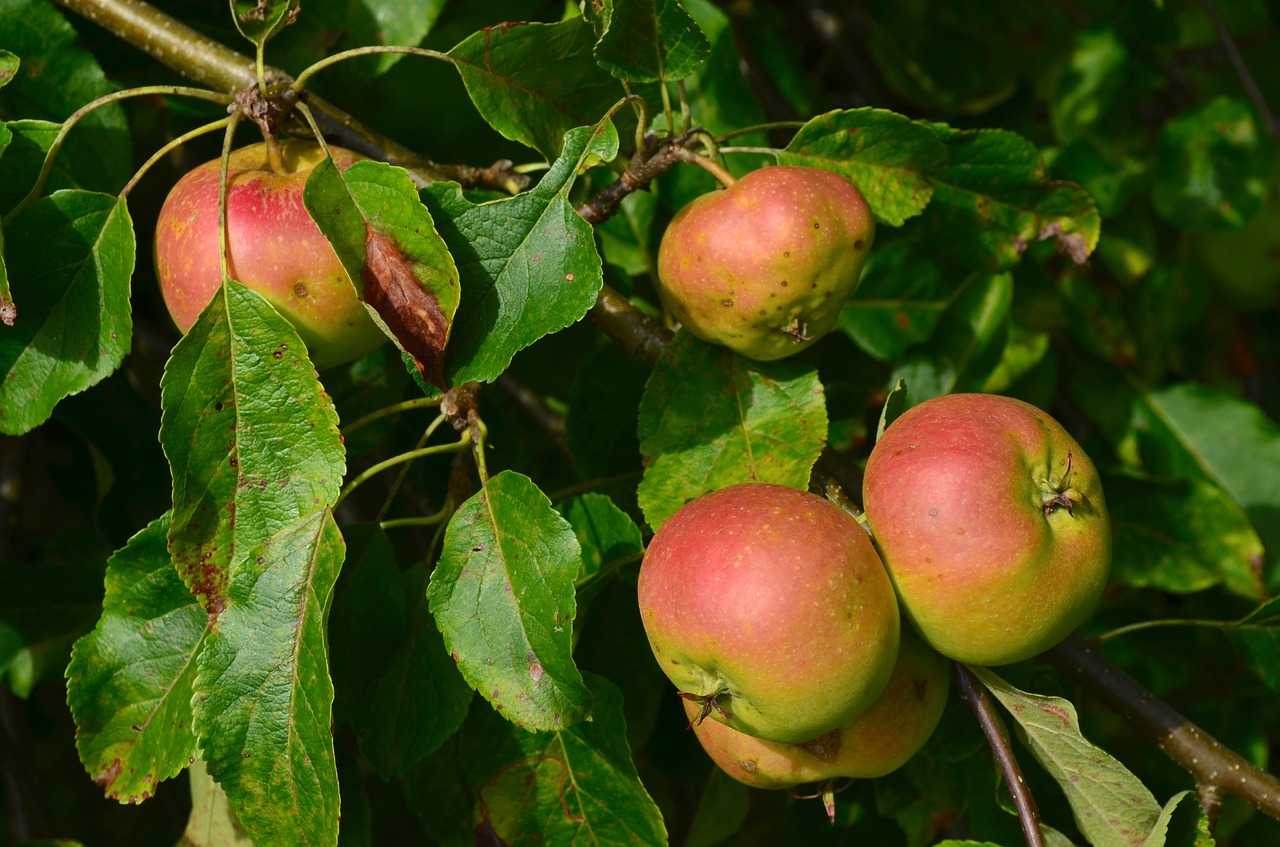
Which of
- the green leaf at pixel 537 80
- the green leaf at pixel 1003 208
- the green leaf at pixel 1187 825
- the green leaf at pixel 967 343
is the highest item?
the green leaf at pixel 537 80

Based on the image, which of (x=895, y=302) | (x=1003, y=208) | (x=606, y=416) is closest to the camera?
(x=1003, y=208)

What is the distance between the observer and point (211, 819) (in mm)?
1393

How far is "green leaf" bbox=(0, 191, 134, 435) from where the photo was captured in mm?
1122

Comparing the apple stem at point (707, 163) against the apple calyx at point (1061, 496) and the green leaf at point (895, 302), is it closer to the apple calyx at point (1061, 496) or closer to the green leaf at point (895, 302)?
the apple calyx at point (1061, 496)

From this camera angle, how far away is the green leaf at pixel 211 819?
1.38m

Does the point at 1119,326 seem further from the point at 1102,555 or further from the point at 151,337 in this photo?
the point at 151,337

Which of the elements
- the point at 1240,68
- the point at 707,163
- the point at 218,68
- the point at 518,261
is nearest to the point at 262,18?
the point at 218,68

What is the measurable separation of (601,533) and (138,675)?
21.1 inches

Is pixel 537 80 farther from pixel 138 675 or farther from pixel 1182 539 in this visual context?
pixel 1182 539

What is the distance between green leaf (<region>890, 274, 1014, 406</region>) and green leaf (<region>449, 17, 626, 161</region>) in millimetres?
725

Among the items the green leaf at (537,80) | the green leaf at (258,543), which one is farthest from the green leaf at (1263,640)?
the green leaf at (258,543)

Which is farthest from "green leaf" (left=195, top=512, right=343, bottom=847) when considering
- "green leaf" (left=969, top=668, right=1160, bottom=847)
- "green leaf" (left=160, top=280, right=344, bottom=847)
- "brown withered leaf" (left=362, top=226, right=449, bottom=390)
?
"green leaf" (left=969, top=668, right=1160, bottom=847)

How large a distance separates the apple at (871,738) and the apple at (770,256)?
35cm

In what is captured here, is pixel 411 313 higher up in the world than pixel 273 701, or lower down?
higher up
